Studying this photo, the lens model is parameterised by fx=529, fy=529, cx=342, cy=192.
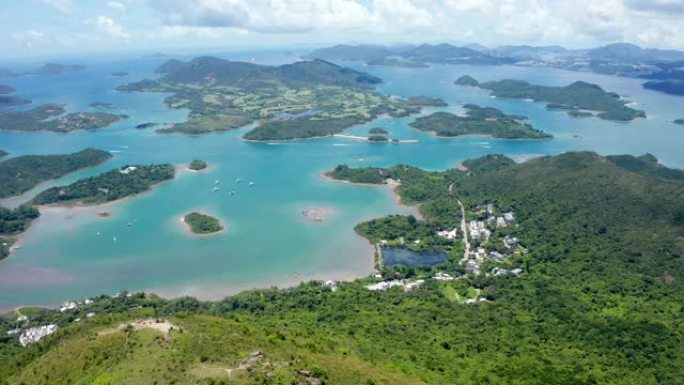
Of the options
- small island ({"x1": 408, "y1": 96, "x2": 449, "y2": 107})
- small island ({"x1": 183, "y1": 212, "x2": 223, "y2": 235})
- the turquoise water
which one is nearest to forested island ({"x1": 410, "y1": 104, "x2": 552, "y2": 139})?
the turquoise water

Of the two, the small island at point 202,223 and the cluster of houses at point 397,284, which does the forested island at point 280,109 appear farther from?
the cluster of houses at point 397,284

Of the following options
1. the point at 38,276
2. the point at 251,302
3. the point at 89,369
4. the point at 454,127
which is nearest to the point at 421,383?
the point at 89,369

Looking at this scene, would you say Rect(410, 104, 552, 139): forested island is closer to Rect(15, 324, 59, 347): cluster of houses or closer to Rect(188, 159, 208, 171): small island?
Rect(188, 159, 208, 171): small island

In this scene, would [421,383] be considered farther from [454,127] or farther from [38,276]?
[454,127]

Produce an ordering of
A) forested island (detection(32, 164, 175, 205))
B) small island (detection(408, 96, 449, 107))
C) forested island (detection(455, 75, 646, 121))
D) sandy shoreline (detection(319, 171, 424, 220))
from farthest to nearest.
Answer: small island (detection(408, 96, 449, 107))
forested island (detection(455, 75, 646, 121))
forested island (detection(32, 164, 175, 205))
sandy shoreline (detection(319, 171, 424, 220))

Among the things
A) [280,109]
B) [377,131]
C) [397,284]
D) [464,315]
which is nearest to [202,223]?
[397,284]

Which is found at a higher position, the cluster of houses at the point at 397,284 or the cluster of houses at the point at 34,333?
the cluster of houses at the point at 397,284

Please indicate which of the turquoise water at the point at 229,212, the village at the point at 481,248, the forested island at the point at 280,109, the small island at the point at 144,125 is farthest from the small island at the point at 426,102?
the village at the point at 481,248
